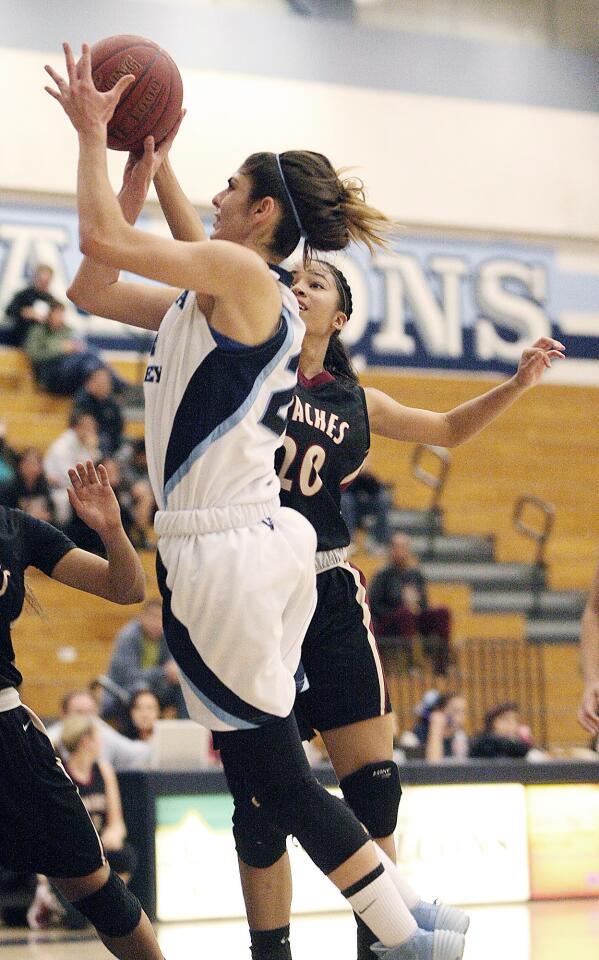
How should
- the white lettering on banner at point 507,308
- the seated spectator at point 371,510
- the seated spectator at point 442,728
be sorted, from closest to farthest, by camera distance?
the seated spectator at point 442,728
the seated spectator at point 371,510
the white lettering on banner at point 507,308

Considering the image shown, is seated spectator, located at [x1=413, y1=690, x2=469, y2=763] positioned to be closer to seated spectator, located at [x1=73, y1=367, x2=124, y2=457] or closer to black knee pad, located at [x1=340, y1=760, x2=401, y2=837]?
seated spectator, located at [x1=73, y1=367, x2=124, y2=457]

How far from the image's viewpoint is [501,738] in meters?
9.21

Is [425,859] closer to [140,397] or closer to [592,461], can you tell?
[140,397]

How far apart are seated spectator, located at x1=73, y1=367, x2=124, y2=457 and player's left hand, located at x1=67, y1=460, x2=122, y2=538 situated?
8.76 metres

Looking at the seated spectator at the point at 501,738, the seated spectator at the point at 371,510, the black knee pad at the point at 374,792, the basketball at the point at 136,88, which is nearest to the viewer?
the basketball at the point at 136,88

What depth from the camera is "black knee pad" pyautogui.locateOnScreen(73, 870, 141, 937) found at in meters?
3.84

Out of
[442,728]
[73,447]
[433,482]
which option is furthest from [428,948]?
[433,482]

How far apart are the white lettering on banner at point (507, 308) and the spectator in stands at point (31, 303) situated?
Result: 5538 mm

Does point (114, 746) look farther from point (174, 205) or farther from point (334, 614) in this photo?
point (174, 205)

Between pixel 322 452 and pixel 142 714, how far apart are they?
5.27 metres

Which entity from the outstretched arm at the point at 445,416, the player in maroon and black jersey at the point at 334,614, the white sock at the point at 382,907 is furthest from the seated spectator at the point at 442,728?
the white sock at the point at 382,907

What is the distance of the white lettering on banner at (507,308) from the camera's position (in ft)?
55.2

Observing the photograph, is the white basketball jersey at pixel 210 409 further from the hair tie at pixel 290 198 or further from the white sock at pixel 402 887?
the white sock at pixel 402 887

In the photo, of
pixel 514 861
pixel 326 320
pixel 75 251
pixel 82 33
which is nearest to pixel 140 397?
pixel 75 251
